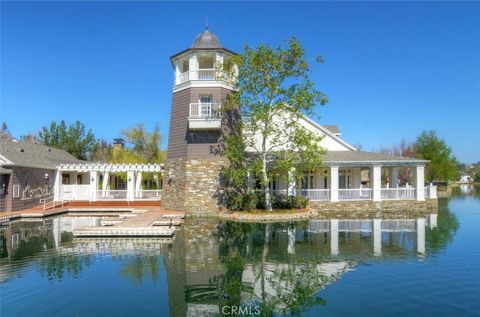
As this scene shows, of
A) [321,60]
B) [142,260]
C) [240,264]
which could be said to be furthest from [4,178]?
[321,60]

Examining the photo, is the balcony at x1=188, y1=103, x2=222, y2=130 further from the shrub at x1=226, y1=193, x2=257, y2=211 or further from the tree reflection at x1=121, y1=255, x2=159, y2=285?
the tree reflection at x1=121, y1=255, x2=159, y2=285

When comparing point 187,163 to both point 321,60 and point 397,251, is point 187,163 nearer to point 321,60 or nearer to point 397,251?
point 321,60

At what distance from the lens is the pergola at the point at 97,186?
24245mm

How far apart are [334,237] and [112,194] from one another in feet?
58.8

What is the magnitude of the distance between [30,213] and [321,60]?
19037 millimetres

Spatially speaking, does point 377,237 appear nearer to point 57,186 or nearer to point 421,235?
point 421,235

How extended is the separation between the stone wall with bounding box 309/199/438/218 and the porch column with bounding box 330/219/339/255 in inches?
144

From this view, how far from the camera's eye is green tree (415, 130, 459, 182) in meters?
47.6

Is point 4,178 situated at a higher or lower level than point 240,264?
higher

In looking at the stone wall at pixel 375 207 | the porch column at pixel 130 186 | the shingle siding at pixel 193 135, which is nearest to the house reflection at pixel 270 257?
the stone wall at pixel 375 207

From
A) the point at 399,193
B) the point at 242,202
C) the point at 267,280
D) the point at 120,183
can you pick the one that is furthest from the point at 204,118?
the point at 120,183

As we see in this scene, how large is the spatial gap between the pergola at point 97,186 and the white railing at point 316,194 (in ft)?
35.2

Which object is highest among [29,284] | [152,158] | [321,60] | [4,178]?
[321,60]

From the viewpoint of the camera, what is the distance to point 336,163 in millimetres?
22172
